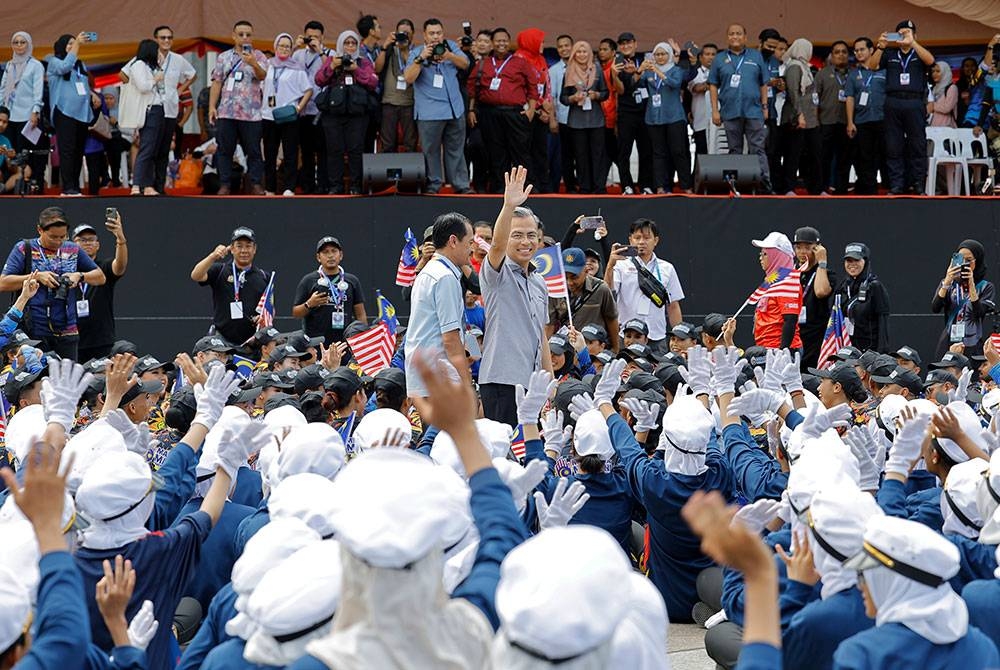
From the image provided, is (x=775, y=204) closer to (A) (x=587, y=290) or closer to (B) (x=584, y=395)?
(A) (x=587, y=290)

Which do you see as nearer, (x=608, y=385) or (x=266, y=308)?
(x=608, y=385)

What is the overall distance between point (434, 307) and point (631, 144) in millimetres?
8867

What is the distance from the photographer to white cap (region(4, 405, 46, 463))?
6625mm

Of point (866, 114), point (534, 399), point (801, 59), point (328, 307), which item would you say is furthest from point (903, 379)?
point (801, 59)

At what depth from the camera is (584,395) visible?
7.29 m

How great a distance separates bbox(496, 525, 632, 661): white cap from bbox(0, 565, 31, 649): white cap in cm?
131

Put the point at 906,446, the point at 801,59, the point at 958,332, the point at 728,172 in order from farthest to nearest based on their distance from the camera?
the point at 801,59 < the point at 728,172 < the point at 958,332 < the point at 906,446

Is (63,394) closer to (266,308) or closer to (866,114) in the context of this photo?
(266,308)

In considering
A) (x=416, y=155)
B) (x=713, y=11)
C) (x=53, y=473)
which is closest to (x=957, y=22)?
(x=713, y=11)

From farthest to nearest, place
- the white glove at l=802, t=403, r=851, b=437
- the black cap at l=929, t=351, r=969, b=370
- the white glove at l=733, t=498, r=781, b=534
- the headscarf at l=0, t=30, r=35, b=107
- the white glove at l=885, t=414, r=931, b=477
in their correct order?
the headscarf at l=0, t=30, r=35, b=107
the black cap at l=929, t=351, r=969, b=370
the white glove at l=802, t=403, r=851, b=437
the white glove at l=885, t=414, r=931, b=477
the white glove at l=733, t=498, r=781, b=534

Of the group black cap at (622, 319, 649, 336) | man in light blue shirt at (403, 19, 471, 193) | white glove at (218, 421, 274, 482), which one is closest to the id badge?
black cap at (622, 319, 649, 336)

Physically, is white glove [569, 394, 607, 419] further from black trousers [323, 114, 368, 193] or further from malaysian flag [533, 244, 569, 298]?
black trousers [323, 114, 368, 193]

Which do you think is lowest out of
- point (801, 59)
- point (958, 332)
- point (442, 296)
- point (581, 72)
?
point (958, 332)

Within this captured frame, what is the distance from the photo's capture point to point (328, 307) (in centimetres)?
1177
